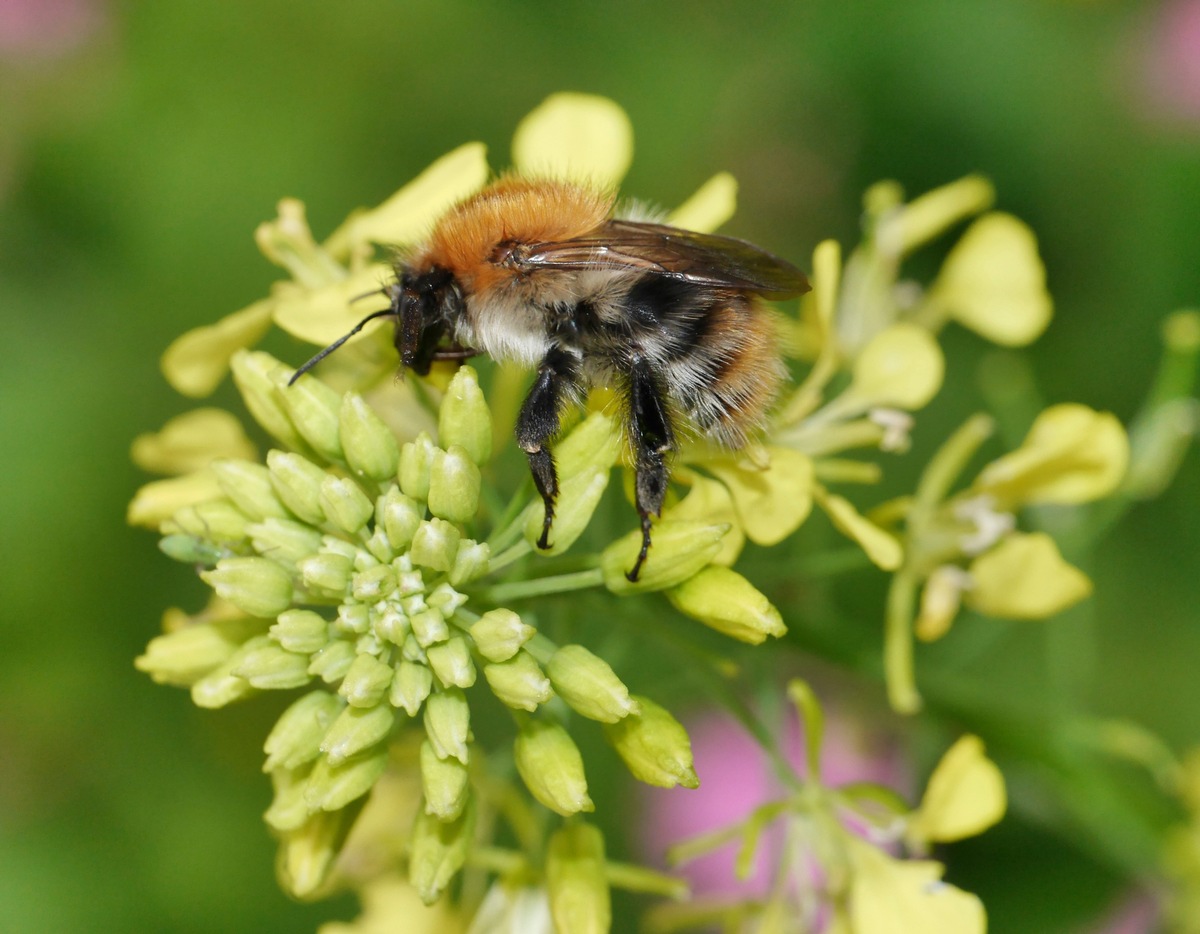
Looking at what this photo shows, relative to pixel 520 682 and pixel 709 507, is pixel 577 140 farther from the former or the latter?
pixel 520 682

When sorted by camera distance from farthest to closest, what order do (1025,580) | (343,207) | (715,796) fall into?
(343,207)
(715,796)
(1025,580)

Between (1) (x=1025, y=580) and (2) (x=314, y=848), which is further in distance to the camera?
(1) (x=1025, y=580)

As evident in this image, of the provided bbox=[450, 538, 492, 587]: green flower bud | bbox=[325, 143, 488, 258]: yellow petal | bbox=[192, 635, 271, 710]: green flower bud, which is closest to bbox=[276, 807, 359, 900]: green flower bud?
bbox=[192, 635, 271, 710]: green flower bud

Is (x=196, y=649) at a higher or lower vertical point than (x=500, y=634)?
higher

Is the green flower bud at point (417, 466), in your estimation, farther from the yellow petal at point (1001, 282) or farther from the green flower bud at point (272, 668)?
the yellow petal at point (1001, 282)

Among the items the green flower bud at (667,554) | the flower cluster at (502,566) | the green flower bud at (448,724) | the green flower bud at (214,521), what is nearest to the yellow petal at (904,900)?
the flower cluster at (502,566)

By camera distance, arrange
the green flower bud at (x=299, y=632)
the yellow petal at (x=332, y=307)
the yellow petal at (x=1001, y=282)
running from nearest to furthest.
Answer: the green flower bud at (x=299, y=632) < the yellow petal at (x=332, y=307) < the yellow petal at (x=1001, y=282)

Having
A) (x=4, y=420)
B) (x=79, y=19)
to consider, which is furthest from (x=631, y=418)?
(x=79, y=19)

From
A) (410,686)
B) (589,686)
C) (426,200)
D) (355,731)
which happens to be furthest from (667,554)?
(426,200)
